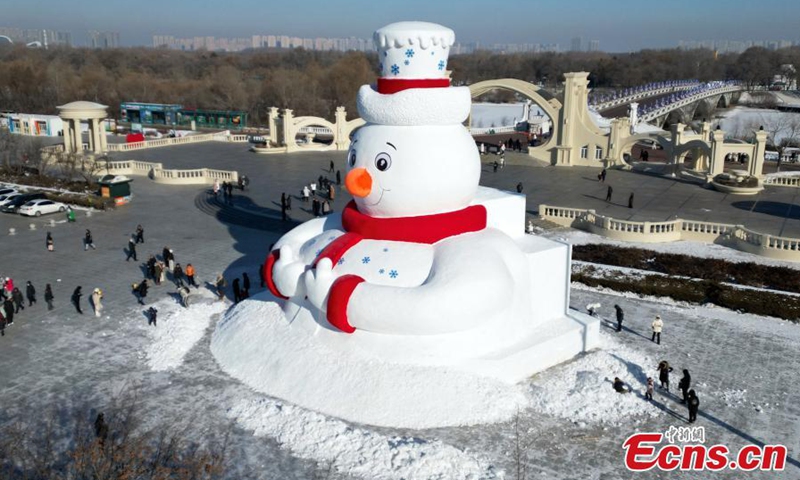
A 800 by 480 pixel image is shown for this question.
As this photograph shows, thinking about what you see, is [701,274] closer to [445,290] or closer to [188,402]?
[445,290]

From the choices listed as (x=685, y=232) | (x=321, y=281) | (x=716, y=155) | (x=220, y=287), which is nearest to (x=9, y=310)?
(x=220, y=287)

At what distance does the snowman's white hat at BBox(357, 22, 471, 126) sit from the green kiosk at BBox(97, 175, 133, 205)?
22056 mm

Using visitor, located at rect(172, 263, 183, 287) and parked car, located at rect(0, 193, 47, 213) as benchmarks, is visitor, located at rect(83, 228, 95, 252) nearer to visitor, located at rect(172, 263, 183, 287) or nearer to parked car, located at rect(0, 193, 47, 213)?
visitor, located at rect(172, 263, 183, 287)

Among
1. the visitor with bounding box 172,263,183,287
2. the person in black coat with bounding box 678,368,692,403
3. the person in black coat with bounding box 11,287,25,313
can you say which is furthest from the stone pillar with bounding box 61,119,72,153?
the person in black coat with bounding box 678,368,692,403

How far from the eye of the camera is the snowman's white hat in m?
15.3

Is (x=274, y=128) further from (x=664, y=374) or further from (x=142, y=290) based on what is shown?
(x=664, y=374)

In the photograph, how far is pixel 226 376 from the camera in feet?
53.8

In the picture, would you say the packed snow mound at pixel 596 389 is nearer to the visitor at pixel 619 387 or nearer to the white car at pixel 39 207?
the visitor at pixel 619 387

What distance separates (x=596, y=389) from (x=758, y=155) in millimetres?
28867

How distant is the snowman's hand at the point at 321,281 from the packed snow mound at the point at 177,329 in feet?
14.0

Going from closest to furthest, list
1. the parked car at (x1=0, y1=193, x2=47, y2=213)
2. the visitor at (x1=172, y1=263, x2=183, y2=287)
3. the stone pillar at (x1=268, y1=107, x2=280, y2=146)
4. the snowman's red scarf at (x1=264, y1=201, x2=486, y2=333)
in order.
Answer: the snowman's red scarf at (x1=264, y1=201, x2=486, y2=333), the visitor at (x1=172, y1=263, x2=183, y2=287), the parked car at (x1=0, y1=193, x2=47, y2=213), the stone pillar at (x1=268, y1=107, x2=280, y2=146)

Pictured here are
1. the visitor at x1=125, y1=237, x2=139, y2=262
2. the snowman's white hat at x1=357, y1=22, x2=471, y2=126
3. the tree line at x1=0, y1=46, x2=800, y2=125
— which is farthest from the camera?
the tree line at x1=0, y1=46, x2=800, y2=125

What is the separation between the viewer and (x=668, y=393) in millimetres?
15906

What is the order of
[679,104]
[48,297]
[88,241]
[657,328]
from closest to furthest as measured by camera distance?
[657,328] < [48,297] < [88,241] < [679,104]
